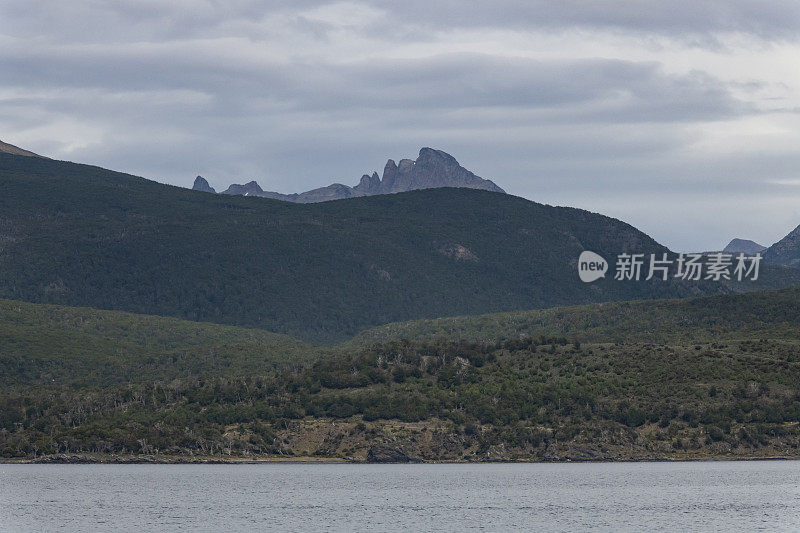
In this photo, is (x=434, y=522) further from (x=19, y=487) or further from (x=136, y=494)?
(x=19, y=487)

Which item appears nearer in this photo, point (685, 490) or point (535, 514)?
point (535, 514)

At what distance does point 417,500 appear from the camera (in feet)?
479

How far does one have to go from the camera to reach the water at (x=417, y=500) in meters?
121

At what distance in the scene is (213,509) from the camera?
13775 cm

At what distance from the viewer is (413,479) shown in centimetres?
18262

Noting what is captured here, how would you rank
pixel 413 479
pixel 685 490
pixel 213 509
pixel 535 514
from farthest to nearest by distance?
pixel 413 479
pixel 685 490
pixel 213 509
pixel 535 514

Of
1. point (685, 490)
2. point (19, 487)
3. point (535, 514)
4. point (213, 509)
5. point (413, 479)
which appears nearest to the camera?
point (535, 514)

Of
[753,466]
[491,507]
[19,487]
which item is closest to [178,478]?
[19,487]

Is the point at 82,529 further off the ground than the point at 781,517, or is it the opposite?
the point at 781,517

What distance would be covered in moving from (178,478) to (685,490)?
74245 mm

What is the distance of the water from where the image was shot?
12088 centimetres

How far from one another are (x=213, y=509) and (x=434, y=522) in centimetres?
2809

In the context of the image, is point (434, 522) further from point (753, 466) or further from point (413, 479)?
point (753, 466)

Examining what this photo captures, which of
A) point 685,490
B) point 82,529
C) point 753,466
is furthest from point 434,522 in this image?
point 753,466
